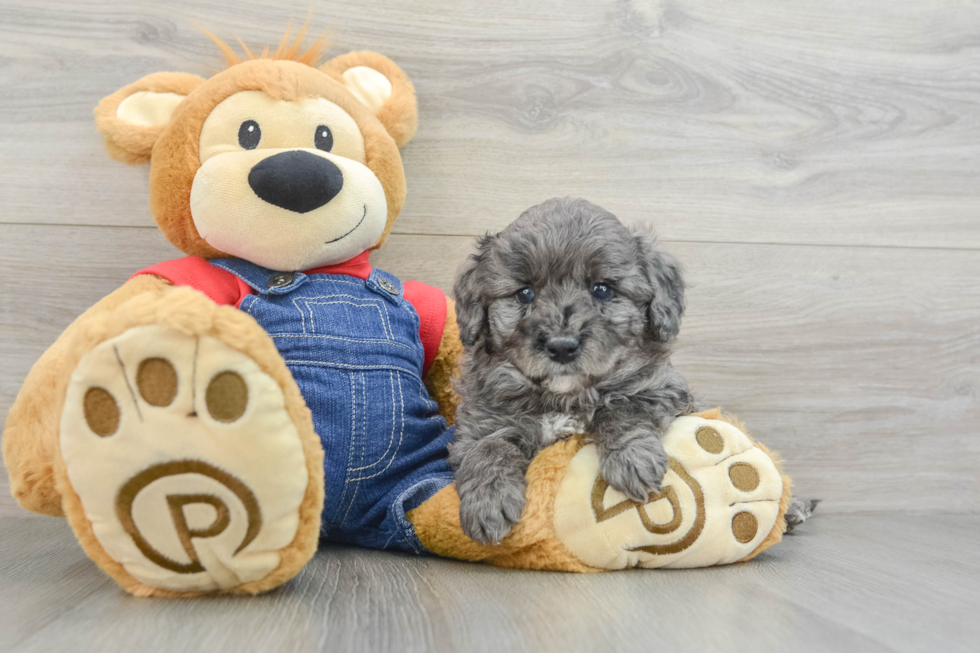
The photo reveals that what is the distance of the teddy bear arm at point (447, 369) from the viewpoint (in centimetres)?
176

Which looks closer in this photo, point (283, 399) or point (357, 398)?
point (283, 399)

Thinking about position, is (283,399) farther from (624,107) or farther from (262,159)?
(624,107)

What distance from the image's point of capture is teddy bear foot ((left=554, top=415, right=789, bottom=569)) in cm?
128

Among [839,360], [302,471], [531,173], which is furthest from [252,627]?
[839,360]

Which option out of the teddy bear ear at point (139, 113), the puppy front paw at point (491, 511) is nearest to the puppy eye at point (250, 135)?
the teddy bear ear at point (139, 113)

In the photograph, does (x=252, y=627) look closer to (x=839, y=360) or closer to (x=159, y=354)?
(x=159, y=354)

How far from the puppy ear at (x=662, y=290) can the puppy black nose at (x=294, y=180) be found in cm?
67

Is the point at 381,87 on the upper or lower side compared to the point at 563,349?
upper

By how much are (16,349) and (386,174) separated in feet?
3.77

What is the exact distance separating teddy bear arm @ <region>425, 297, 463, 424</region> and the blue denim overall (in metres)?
0.18

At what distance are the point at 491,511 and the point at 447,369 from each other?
559mm

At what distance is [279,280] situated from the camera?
1518 mm

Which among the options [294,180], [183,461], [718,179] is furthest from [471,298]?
[718,179]

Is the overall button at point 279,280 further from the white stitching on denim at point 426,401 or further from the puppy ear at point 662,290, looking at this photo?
the puppy ear at point 662,290
